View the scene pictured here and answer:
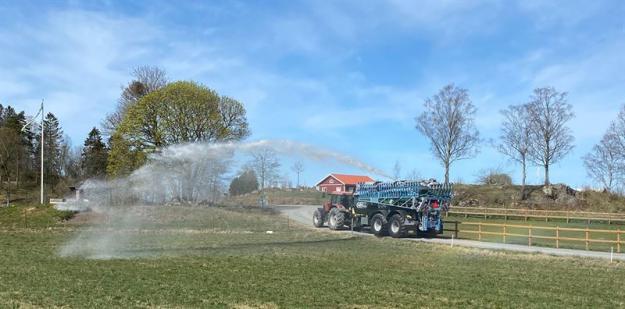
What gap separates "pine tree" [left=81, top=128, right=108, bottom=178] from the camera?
80.7 meters

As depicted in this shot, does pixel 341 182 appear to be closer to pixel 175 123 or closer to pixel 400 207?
pixel 175 123

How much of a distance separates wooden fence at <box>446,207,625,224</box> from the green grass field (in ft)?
117

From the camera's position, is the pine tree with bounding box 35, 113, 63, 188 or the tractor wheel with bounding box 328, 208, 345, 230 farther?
the pine tree with bounding box 35, 113, 63, 188

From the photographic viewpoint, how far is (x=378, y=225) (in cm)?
3666

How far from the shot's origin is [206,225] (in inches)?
1725

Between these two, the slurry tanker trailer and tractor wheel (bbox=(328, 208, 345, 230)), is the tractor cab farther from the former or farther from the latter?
tractor wheel (bbox=(328, 208, 345, 230))

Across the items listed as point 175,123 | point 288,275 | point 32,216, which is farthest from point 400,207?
point 32,216

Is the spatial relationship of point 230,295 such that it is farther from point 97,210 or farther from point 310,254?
point 97,210

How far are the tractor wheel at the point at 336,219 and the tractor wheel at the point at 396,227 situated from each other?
15.8 feet

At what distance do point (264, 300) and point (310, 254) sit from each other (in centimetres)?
1132

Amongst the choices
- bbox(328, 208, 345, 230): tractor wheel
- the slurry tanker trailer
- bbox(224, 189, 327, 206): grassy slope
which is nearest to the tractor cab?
the slurry tanker trailer

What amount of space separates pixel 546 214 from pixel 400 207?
123 ft

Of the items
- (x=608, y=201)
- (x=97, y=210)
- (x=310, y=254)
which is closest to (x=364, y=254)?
(x=310, y=254)

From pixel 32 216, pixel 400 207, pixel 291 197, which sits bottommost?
pixel 32 216
